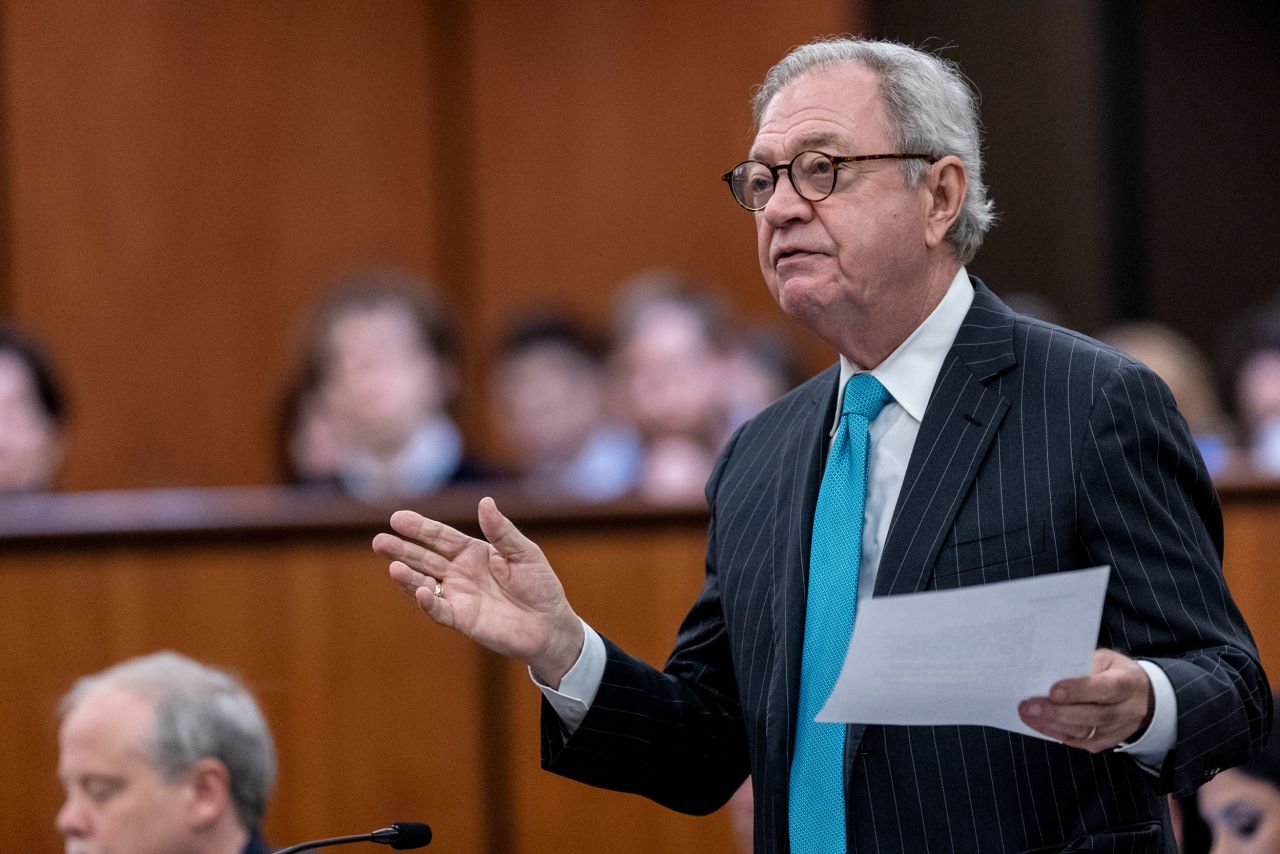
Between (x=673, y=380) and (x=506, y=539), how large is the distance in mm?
3324

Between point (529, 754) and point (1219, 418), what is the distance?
3307mm

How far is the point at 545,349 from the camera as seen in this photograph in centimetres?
574

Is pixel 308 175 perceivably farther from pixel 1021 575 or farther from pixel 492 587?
pixel 1021 575

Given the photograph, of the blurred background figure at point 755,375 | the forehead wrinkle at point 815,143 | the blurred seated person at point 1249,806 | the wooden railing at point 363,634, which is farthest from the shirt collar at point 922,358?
the blurred background figure at point 755,375

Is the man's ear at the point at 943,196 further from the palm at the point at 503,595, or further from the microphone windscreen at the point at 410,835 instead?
the microphone windscreen at the point at 410,835

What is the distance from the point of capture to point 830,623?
209 cm

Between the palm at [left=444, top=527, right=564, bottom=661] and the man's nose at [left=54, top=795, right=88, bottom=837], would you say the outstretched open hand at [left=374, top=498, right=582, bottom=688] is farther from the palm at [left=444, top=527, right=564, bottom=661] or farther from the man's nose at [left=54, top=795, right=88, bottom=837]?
the man's nose at [left=54, top=795, right=88, bottom=837]

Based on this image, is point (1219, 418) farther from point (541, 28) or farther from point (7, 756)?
point (7, 756)

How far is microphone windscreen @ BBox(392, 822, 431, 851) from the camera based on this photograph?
2.15 meters

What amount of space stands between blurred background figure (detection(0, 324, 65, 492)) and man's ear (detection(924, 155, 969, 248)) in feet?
12.4

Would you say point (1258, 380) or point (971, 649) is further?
point (1258, 380)

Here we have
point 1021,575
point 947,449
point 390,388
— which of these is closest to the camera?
point 1021,575

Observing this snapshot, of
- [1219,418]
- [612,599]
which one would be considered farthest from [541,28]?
[612,599]

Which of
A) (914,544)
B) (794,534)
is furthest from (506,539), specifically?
(914,544)
